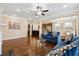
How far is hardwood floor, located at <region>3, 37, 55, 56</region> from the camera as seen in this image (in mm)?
2342

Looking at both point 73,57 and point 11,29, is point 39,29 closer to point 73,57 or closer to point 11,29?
point 11,29

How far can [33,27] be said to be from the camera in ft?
7.68

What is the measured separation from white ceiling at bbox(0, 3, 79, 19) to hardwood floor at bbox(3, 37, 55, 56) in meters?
0.44

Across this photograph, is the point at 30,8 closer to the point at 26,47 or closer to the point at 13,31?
the point at 13,31

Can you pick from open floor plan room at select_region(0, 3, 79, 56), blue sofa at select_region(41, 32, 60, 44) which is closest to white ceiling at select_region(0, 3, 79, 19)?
open floor plan room at select_region(0, 3, 79, 56)

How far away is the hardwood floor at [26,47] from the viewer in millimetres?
2342

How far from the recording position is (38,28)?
2.35 meters

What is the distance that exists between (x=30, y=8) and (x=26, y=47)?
0.71m

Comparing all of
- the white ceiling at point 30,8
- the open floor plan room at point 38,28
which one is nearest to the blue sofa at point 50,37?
the open floor plan room at point 38,28

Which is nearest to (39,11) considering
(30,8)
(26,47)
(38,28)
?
(30,8)

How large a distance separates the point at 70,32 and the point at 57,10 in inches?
18.3

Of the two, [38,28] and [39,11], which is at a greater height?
[39,11]

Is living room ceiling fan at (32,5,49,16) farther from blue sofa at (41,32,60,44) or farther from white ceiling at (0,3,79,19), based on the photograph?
blue sofa at (41,32,60,44)

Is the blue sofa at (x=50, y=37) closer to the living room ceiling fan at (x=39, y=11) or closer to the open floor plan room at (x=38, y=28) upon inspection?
the open floor plan room at (x=38, y=28)
